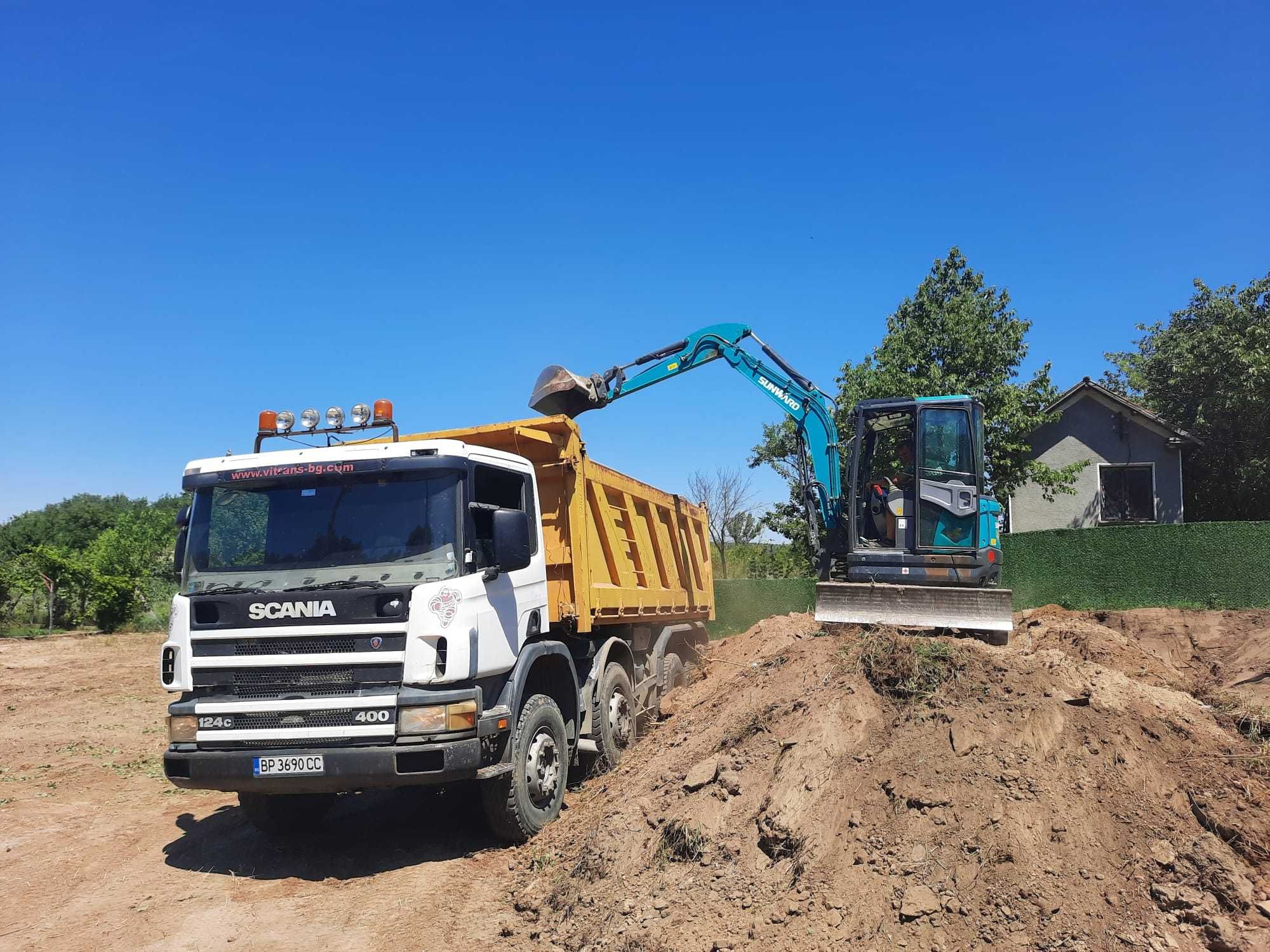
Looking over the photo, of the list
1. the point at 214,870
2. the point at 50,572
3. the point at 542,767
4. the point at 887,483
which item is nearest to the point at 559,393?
the point at 887,483

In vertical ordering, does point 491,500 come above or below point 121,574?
above

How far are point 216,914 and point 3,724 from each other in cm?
957

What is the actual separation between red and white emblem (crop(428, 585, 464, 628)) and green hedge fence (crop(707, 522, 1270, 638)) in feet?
54.1

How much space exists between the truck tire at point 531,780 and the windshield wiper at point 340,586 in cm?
153

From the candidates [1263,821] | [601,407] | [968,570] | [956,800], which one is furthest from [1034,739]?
[601,407]

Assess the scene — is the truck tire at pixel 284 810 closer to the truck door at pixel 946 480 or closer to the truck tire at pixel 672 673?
the truck tire at pixel 672 673

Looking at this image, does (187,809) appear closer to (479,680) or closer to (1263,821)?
(479,680)

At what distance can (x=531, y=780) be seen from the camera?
6.42 meters

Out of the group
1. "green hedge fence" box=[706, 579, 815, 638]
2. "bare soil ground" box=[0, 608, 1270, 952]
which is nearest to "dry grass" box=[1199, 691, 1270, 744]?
"bare soil ground" box=[0, 608, 1270, 952]

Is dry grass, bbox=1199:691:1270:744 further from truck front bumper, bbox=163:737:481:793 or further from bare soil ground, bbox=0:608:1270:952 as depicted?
truck front bumper, bbox=163:737:481:793

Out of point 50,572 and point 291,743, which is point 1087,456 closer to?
point 291,743

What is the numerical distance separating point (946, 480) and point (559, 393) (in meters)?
→ 4.78

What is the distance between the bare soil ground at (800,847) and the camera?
4.37m

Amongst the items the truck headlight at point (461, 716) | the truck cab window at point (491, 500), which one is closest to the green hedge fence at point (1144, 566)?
the truck cab window at point (491, 500)
